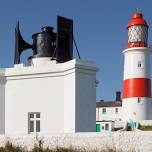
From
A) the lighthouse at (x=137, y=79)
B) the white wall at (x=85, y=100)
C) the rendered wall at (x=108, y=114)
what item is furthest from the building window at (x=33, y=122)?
the rendered wall at (x=108, y=114)

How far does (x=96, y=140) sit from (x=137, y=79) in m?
24.7

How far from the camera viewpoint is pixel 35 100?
16.6 m

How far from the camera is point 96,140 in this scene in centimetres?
1230

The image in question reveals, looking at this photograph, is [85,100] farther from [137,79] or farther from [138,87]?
[137,79]

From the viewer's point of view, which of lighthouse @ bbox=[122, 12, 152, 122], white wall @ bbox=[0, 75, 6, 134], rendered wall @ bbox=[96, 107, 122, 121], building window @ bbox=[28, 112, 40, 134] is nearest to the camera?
building window @ bbox=[28, 112, 40, 134]

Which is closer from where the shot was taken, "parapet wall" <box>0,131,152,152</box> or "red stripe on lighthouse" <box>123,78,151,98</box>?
"parapet wall" <box>0,131,152,152</box>

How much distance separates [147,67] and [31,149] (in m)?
25.4

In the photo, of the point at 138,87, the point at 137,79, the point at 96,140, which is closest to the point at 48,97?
the point at 96,140

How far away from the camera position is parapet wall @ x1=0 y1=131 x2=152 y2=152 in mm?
11477

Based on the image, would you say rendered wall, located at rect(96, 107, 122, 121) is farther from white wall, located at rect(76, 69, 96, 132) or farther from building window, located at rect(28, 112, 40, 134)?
white wall, located at rect(76, 69, 96, 132)

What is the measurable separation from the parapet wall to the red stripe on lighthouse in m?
23.2

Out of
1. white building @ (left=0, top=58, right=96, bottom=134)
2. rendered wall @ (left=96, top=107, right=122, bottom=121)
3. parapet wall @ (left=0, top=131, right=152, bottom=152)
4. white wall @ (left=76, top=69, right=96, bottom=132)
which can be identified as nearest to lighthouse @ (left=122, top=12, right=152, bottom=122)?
white building @ (left=0, top=58, right=96, bottom=134)

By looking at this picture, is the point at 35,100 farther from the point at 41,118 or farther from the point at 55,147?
the point at 55,147

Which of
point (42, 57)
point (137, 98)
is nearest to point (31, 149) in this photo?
point (42, 57)
